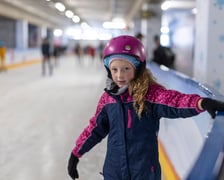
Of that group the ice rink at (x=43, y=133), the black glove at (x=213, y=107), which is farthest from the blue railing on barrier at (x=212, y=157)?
the ice rink at (x=43, y=133)

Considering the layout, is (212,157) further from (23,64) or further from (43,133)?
(23,64)

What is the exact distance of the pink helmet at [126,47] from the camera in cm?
184

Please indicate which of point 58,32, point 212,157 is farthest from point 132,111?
point 58,32

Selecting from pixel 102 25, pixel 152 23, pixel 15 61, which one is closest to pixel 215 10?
pixel 152 23

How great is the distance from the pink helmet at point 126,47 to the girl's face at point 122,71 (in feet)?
0.15

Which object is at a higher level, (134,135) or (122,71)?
(122,71)

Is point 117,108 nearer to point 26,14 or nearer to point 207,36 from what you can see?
point 207,36

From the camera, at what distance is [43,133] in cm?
572

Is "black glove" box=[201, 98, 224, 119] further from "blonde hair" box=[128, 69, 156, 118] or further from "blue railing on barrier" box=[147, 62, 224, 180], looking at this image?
"blonde hair" box=[128, 69, 156, 118]

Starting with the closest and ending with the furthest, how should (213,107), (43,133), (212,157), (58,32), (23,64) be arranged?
(212,157)
(213,107)
(43,133)
(23,64)
(58,32)

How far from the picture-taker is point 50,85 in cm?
1230

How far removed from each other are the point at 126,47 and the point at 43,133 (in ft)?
13.4

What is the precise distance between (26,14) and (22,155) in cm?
2451

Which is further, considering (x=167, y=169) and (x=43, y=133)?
(x=43, y=133)
